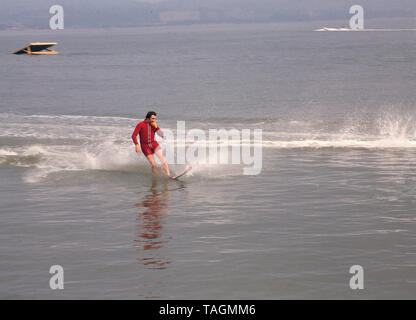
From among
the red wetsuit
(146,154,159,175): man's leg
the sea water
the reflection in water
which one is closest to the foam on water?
the sea water

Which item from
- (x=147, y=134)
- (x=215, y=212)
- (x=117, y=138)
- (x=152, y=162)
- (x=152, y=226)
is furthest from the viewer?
(x=117, y=138)

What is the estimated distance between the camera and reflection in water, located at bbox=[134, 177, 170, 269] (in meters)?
10.2

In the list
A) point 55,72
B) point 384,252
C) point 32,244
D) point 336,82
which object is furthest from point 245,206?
point 55,72

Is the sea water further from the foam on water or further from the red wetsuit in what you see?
the red wetsuit

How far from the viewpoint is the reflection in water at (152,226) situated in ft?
33.4

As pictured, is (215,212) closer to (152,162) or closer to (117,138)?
(152,162)

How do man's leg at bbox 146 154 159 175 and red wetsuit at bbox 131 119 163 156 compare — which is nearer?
red wetsuit at bbox 131 119 163 156

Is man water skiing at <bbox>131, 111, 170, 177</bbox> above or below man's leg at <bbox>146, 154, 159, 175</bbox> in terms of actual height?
above

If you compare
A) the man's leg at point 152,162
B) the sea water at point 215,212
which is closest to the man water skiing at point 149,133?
the man's leg at point 152,162

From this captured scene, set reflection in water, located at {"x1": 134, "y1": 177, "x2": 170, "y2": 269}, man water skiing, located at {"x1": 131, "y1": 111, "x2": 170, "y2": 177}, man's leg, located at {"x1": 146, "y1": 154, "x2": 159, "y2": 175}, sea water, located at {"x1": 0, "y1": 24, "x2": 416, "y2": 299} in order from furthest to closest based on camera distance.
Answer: man's leg, located at {"x1": 146, "y1": 154, "x2": 159, "y2": 175} < man water skiing, located at {"x1": 131, "y1": 111, "x2": 170, "y2": 177} < reflection in water, located at {"x1": 134, "y1": 177, "x2": 170, "y2": 269} < sea water, located at {"x1": 0, "y1": 24, "x2": 416, "y2": 299}

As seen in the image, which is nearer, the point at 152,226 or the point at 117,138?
the point at 152,226

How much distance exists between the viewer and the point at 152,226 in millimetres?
12047

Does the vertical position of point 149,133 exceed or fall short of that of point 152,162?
it exceeds it

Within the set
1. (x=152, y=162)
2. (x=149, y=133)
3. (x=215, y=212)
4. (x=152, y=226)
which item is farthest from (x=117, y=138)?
(x=152, y=226)
